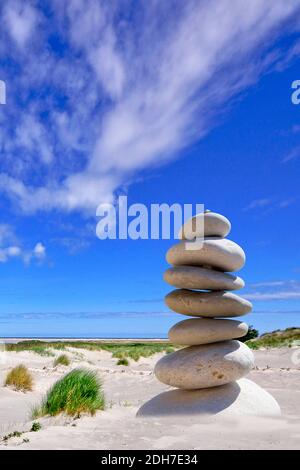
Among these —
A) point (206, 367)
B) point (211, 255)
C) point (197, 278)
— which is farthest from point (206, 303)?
point (206, 367)

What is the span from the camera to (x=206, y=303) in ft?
32.4

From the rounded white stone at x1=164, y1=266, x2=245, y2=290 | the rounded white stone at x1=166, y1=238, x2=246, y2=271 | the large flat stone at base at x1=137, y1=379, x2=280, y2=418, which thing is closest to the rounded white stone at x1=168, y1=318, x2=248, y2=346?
the rounded white stone at x1=164, y1=266, x2=245, y2=290

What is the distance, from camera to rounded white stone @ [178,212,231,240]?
1030 centimetres

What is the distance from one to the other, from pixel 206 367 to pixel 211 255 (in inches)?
90.6

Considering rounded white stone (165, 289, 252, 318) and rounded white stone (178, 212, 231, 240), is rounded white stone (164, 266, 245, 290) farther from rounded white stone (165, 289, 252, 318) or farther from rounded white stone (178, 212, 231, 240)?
rounded white stone (178, 212, 231, 240)

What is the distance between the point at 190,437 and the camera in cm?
677

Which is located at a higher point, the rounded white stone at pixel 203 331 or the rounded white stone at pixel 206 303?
the rounded white stone at pixel 206 303

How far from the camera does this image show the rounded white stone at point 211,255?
393 inches

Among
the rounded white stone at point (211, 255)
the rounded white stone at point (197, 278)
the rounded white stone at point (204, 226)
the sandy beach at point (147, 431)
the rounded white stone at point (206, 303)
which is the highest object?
the rounded white stone at point (204, 226)

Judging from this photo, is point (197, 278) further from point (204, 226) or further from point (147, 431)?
point (147, 431)

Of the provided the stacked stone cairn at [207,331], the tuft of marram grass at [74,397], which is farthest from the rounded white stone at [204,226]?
the tuft of marram grass at [74,397]

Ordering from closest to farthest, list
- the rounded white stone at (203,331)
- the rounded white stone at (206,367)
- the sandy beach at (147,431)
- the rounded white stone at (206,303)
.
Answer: the sandy beach at (147,431) < the rounded white stone at (206,367) < the rounded white stone at (203,331) < the rounded white stone at (206,303)

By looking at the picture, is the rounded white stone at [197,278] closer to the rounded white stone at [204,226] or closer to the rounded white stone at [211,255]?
the rounded white stone at [211,255]
